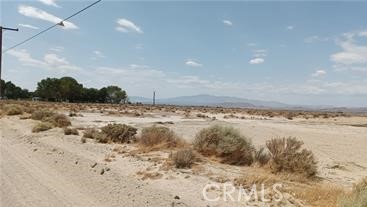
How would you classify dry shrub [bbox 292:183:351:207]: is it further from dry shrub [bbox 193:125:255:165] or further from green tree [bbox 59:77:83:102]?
green tree [bbox 59:77:83:102]

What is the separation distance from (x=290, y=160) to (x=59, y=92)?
371 ft

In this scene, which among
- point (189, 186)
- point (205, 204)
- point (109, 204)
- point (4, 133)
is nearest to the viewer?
point (205, 204)

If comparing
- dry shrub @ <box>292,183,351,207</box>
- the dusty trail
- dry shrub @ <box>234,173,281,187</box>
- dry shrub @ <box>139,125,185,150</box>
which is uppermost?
dry shrub @ <box>139,125,185,150</box>

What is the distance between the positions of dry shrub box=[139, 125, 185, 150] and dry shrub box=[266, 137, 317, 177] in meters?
4.03

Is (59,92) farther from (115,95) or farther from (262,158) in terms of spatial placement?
(262,158)

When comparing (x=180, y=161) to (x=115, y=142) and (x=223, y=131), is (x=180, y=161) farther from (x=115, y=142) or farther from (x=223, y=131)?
(x=115, y=142)

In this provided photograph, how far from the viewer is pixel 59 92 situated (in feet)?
390

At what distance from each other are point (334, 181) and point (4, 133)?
1749cm

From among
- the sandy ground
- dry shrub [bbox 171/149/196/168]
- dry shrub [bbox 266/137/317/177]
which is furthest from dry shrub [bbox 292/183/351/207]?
dry shrub [bbox 171/149/196/168]

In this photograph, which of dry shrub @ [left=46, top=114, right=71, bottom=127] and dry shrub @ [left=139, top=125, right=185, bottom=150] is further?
dry shrub @ [left=46, top=114, right=71, bottom=127]

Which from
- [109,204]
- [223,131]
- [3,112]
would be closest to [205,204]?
[109,204]

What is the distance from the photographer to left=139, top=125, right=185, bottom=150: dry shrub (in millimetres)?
15197

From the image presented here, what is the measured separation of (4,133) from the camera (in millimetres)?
23234

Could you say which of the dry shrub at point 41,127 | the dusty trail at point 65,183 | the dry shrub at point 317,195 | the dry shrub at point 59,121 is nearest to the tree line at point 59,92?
the dry shrub at point 59,121
